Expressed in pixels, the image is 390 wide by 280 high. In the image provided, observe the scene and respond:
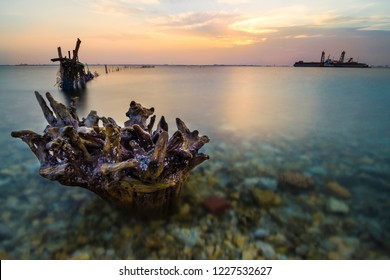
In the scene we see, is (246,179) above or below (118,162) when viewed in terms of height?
below

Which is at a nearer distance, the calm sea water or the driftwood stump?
the driftwood stump

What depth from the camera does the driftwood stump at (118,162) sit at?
135 inches

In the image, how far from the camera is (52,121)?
15.3 feet

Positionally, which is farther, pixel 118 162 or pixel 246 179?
pixel 246 179

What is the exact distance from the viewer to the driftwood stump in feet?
11.2

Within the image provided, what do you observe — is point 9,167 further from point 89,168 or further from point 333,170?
point 333,170

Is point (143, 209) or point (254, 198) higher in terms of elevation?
point (143, 209)

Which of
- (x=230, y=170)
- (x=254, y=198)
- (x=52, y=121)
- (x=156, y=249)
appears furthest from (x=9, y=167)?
(x=254, y=198)

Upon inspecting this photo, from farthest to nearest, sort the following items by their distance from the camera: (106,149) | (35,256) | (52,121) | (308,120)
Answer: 1. (308,120)
2. (52,121)
3. (35,256)
4. (106,149)

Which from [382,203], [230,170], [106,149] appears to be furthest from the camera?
[230,170]

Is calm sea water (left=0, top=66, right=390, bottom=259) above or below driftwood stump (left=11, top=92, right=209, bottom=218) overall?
below

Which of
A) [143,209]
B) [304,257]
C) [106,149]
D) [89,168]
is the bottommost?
[304,257]

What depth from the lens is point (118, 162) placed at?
142 inches

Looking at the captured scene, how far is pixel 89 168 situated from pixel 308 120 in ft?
42.4
